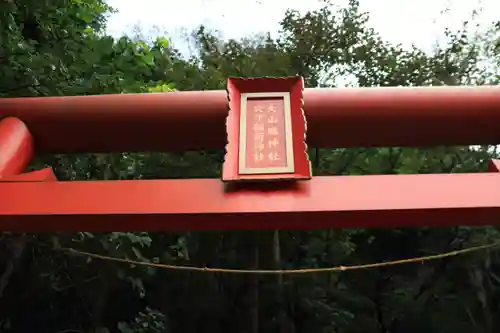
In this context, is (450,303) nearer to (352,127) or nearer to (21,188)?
(352,127)

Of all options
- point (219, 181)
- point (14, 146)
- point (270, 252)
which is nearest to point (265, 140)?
point (219, 181)

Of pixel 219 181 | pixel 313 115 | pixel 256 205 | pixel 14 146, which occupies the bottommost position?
pixel 256 205

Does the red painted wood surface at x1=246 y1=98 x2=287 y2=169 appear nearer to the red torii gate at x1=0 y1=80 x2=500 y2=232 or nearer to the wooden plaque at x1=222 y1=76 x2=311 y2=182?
the wooden plaque at x1=222 y1=76 x2=311 y2=182

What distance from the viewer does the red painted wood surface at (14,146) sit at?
2250mm

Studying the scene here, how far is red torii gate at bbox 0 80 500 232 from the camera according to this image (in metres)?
1.97

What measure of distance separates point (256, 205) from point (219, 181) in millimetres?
202

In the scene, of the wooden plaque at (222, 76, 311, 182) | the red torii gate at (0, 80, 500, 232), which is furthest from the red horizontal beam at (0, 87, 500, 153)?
the wooden plaque at (222, 76, 311, 182)

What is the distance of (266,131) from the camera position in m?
2.29

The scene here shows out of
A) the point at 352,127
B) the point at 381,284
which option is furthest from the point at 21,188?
the point at 381,284

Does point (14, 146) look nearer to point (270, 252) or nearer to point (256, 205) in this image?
point (256, 205)

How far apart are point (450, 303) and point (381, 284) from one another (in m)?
0.66

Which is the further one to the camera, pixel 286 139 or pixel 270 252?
pixel 270 252

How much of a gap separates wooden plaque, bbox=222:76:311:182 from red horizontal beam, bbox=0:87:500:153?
0.38 ft

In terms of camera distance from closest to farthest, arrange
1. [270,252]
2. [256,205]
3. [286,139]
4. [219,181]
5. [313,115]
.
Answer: [256,205] < [219,181] < [286,139] < [313,115] < [270,252]
